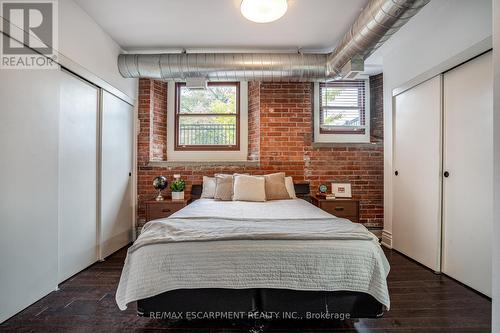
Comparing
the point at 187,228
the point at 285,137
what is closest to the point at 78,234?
the point at 187,228

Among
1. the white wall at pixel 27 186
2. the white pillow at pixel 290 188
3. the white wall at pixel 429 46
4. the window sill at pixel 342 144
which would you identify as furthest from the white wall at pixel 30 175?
the white wall at pixel 429 46

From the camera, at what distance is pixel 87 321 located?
173 cm

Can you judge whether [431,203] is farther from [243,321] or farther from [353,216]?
[243,321]

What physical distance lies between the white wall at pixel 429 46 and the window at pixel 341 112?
49 cm

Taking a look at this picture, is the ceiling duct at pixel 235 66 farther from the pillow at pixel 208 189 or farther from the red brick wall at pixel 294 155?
the pillow at pixel 208 189

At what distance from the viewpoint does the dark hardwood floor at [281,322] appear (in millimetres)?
1655

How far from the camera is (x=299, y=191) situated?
3.54 metres

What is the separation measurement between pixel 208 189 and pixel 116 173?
45.9 inches

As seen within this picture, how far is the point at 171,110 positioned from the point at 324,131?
244cm

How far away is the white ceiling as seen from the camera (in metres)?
2.35

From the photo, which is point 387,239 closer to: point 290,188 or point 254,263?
point 290,188

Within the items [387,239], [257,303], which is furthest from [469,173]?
[257,303]

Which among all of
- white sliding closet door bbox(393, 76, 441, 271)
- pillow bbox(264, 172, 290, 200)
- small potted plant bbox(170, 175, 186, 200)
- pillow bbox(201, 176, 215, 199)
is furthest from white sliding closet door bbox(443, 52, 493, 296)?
small potted plant bbox(170, 175, 186, 200)

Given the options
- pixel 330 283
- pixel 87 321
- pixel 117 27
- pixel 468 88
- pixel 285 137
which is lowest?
pixel 87 321
